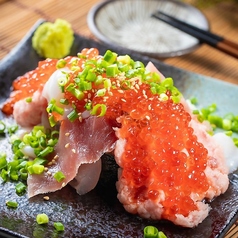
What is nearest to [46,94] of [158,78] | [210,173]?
[158,78]

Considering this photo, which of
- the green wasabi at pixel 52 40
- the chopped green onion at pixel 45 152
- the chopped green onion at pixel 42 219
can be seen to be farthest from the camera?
the green wasabi at pixel 52 40

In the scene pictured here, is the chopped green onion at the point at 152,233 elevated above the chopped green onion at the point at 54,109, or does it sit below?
below

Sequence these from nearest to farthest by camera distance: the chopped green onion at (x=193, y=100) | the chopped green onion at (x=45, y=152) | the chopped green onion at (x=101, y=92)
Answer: the chopped green onion at (x=101, y=92) < the chopped green onion at (x=45, y=152) < the chopped green onion at (x=193, y=100)

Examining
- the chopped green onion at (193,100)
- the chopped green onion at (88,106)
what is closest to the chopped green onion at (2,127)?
the chopped green onion at (88,106)

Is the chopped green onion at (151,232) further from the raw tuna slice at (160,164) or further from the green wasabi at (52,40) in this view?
the green wasabi at (52,40)

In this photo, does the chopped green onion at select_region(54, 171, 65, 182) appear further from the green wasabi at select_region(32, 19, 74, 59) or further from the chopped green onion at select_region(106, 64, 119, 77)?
the green wasabi at select_region(32, 19, 74, 59)

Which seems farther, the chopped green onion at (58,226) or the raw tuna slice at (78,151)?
the raw tuna slice at (78,151)
